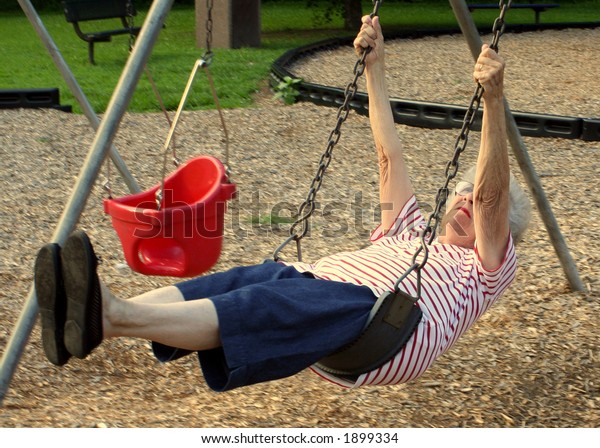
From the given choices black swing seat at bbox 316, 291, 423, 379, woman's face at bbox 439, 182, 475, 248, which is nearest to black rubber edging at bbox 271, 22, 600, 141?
woman's face at bbox 439, 182, 475, 248

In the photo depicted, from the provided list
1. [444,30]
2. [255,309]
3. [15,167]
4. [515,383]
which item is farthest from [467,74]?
[255,309]

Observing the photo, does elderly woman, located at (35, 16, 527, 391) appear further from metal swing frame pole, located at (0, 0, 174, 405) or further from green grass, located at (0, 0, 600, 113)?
green grass, located at (0, 0, 600, 113)

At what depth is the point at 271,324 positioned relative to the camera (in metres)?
2.44

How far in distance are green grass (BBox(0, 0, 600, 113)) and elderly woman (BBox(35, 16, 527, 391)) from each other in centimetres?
577

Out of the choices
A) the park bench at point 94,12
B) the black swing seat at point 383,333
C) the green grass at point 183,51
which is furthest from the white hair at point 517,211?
the park bench at point 94,12

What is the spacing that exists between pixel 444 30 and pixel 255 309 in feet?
Result: 37.7

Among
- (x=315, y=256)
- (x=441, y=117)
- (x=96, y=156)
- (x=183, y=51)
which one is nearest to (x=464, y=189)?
(x=96, y=156)

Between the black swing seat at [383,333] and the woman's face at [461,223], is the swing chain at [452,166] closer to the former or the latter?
the black swing seat at [383,333]

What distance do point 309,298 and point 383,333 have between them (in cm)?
21

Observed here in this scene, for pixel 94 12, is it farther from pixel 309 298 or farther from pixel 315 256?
pixel 309 298

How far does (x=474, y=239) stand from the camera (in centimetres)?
A: 302

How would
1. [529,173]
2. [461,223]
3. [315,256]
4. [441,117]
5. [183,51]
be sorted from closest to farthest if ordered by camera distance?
[461,223], [529,173], [315,256], [441,117], [183,51]

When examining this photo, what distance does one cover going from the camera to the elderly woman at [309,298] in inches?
89.3

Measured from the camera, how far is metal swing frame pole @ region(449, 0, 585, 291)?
11.9 feet
